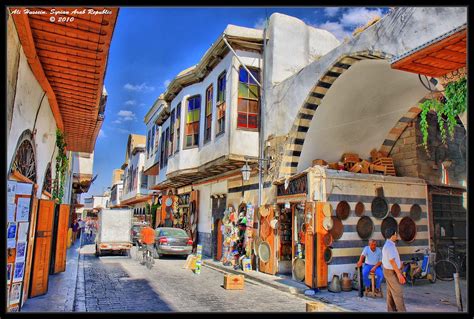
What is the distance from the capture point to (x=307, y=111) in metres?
11.2

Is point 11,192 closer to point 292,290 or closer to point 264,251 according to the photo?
point 292,290

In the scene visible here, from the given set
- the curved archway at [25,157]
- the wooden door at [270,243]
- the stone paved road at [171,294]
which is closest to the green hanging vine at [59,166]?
the stone paved road at [171,294]

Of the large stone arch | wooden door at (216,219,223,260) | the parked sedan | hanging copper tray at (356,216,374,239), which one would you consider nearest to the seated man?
hanging copper tray at (356,216,374,239)

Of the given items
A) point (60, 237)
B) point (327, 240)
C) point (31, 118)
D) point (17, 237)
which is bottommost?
point (60, 237)

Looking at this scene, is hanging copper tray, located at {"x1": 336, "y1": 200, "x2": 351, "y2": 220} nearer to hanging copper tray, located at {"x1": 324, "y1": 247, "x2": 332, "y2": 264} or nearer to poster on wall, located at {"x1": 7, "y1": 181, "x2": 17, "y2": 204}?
hanging copper tray, located at {"x1": 324, "y1": 247, "x2": 332, "y2": 264}

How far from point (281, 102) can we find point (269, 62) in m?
1.75

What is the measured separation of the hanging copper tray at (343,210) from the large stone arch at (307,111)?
206 centimetres

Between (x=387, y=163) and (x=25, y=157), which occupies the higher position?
(x=387, y=163)

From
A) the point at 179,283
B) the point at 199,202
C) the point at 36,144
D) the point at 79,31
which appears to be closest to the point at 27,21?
the point at 79,31

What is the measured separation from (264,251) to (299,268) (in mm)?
2033

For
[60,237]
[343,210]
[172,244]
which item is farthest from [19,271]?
[172,244]

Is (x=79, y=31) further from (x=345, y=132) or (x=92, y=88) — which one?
(x=345, y=132)

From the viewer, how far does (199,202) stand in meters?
18.9

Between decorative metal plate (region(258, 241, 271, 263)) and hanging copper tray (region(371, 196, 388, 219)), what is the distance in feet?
11.3
